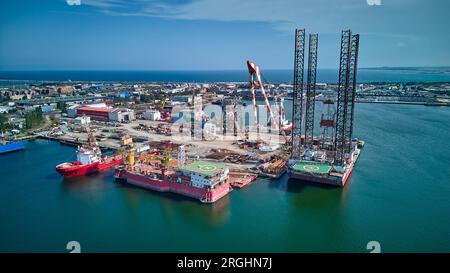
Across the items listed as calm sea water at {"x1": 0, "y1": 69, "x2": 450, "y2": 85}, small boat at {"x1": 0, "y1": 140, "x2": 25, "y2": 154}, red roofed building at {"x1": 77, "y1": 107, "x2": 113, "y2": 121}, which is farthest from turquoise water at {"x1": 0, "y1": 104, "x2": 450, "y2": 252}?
calm sea water at {"x1": 0, "y1": 69, "x2": 450, "y2": 85}

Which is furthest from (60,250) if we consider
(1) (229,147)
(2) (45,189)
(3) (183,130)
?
(3) (183,130)

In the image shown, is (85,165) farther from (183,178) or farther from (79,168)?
(183,178)

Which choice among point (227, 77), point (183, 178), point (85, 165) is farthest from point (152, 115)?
point (227, 77)

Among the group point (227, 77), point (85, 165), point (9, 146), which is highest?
point (227, 77)

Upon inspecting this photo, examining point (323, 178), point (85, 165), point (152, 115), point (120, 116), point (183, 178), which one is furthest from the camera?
point (152, 115)

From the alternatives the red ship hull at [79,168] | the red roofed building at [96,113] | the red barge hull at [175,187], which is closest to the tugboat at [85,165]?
the red ship hull at [79,168]

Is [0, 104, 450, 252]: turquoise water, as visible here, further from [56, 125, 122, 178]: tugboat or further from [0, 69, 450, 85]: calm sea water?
[0, 69, 450, 85]: calm sea water
